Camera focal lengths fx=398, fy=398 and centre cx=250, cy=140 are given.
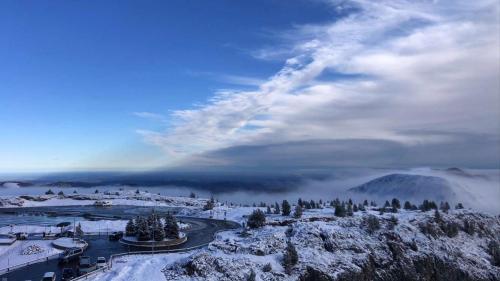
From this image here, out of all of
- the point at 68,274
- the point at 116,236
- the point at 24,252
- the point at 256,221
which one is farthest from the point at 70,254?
the point at 256,221

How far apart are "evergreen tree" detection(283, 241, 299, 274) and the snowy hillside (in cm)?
56

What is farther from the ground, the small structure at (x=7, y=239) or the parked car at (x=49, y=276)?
the small structure at (x=7, y=239)

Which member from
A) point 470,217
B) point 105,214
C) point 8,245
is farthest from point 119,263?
point 470,217

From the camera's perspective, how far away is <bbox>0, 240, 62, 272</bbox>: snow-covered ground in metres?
57.6

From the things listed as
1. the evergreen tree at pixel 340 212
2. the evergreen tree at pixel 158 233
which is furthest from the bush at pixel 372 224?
the evergreen tree at pixel 158 233

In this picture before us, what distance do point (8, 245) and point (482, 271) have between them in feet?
289

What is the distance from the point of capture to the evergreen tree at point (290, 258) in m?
61.0

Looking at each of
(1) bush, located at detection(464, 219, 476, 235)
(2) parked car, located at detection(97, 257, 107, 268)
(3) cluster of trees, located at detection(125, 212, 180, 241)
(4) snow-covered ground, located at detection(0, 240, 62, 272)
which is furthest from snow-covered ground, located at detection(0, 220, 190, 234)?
(1) bush, located at detection(464, 219, 476, 235)

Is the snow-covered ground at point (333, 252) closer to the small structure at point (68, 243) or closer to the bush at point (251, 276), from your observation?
the bush at point (251, 276)

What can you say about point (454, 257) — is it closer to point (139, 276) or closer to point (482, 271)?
point (482, 271)

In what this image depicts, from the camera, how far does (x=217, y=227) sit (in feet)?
282

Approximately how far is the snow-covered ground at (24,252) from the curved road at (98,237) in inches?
143

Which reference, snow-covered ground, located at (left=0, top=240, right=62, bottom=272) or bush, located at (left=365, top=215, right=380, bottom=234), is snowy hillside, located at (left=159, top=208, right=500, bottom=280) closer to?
bush, located at (left=365, top=215, right=380, bottom=234)

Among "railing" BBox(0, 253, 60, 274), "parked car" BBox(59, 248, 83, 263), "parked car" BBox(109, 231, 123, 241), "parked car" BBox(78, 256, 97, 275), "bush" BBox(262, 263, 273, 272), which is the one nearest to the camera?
"parked car" BBox(78, 256, 97, 275)
